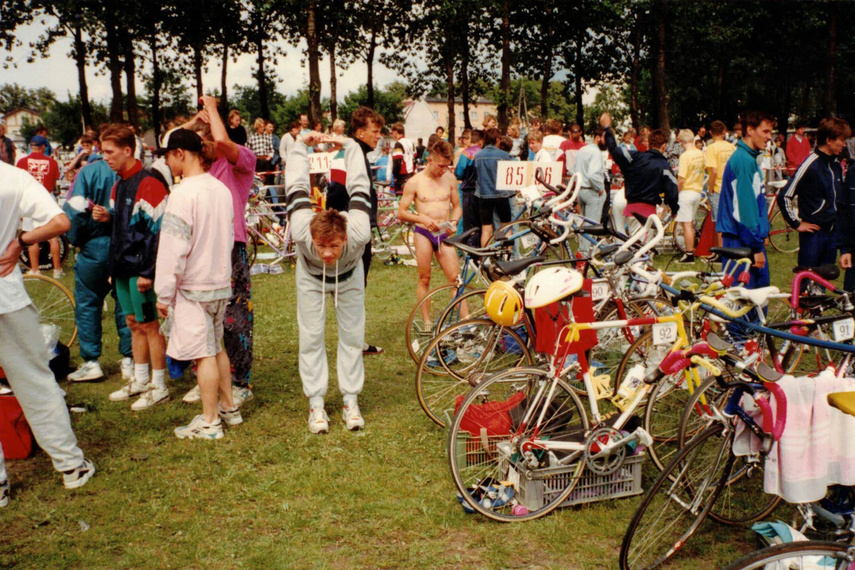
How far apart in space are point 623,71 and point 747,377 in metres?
45.7

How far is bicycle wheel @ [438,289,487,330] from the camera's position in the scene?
5.68m

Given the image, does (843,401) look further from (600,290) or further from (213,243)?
(213,243)

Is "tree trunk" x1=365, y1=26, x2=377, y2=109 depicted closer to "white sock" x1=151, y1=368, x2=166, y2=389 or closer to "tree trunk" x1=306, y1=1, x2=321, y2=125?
"tree trunk" x1=306, y1=1, x2=321, y2=125

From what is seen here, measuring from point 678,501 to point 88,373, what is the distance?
17.1ft

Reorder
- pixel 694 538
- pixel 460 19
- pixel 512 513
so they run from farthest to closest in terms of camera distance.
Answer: pixel 460 19
pixel 512 513
pixel 694 538

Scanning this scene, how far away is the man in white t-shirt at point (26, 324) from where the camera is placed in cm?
404

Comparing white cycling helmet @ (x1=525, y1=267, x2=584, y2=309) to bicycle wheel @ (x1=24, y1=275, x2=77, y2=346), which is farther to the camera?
bicycle wheel @ (x1=24, y1=275, x2=77, y2=346)

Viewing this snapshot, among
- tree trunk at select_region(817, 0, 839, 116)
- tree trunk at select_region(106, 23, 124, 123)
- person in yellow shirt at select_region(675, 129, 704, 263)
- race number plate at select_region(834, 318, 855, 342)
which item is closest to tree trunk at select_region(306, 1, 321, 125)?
tree trunk at select_region(106, 23, 124, 123)

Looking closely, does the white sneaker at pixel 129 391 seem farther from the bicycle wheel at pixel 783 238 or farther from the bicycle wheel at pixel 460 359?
the bicycle wheel at pixel 783 238

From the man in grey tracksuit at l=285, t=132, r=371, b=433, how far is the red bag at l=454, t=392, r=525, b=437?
128 centimetres

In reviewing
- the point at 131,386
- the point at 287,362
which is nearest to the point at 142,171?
the point at 131,386

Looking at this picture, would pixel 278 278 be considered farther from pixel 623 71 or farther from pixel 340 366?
pixel 623 71

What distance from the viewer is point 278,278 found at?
10.6m

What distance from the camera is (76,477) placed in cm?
446
